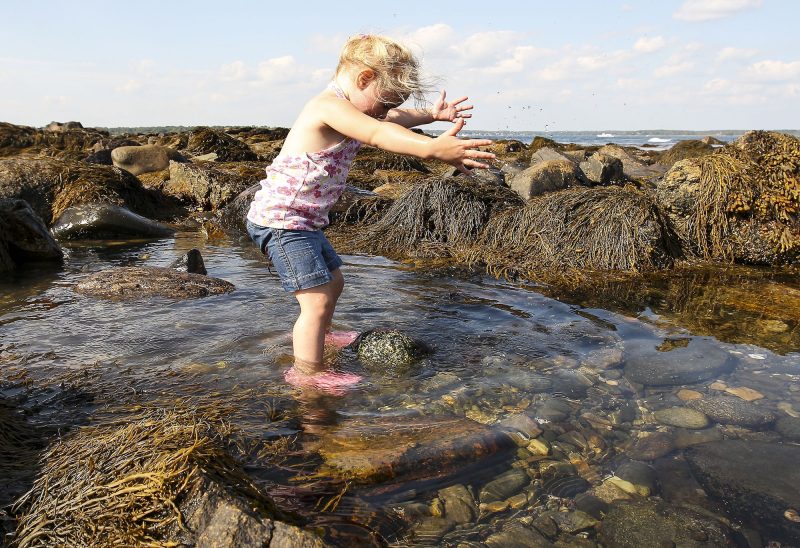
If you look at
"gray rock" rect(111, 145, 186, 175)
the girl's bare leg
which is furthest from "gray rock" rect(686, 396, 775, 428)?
"gray rock" rect(111, 145, 186, 175)

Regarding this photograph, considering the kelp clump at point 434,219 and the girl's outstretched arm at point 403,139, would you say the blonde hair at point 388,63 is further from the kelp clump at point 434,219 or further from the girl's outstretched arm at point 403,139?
the kelp clump at point 434,219

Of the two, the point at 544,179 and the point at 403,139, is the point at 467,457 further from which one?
the point at 544,179

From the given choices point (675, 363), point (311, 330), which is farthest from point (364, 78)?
point (675, 363)

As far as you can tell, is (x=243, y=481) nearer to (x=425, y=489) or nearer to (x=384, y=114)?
(x=425, y=489)

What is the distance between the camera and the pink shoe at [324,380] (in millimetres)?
3332

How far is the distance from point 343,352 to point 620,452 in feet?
6.14

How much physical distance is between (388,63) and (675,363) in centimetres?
251

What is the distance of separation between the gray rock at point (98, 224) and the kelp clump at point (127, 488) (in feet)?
23.4

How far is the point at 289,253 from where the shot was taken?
11.3 ft

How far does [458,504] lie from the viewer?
2.30 meters

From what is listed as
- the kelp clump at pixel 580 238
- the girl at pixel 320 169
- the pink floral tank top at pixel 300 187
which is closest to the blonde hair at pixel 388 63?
the girl at pixel 320 169

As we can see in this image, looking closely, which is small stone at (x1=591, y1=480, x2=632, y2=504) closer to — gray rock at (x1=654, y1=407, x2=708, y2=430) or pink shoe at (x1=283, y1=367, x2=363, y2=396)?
gray rock at (x1=654, y1=407, x2=708, y2=430)

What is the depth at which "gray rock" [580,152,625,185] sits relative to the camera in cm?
1223

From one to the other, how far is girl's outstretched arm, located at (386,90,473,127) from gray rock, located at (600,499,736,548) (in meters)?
2.16
